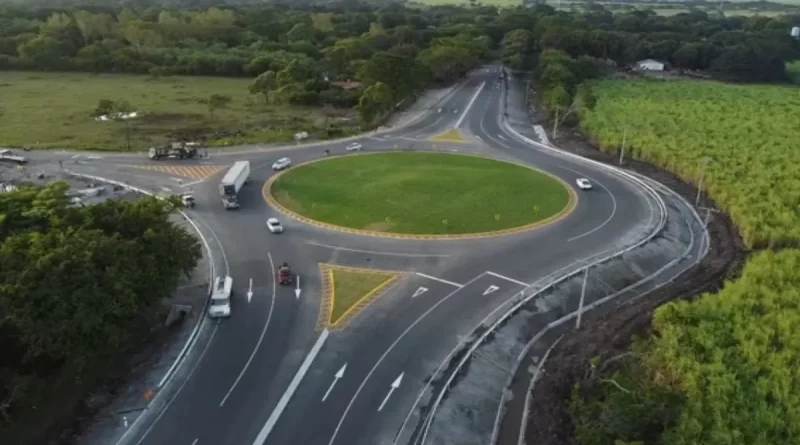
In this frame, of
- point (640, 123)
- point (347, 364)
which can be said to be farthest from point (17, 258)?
point (640, 123)

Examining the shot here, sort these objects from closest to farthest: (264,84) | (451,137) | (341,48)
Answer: (451,137), (264,84), (341,48)

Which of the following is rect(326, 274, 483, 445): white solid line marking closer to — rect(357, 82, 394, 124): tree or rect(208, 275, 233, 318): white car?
rect(208, 275, 233, 318): white car

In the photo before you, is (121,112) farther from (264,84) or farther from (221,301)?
(221,301)

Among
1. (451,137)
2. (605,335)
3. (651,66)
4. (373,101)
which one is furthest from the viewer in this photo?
(651,66)

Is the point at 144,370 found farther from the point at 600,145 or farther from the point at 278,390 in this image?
the point at 600,145

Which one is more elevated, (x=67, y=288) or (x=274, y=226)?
(x=67, y=288)

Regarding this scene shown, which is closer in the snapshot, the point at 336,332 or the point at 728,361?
the point at 728,361

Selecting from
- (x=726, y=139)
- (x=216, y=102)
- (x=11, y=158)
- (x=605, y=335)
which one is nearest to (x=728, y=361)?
(x=605, y=335)

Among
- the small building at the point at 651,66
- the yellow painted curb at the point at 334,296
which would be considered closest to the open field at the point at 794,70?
the small building at the point at 651,66
